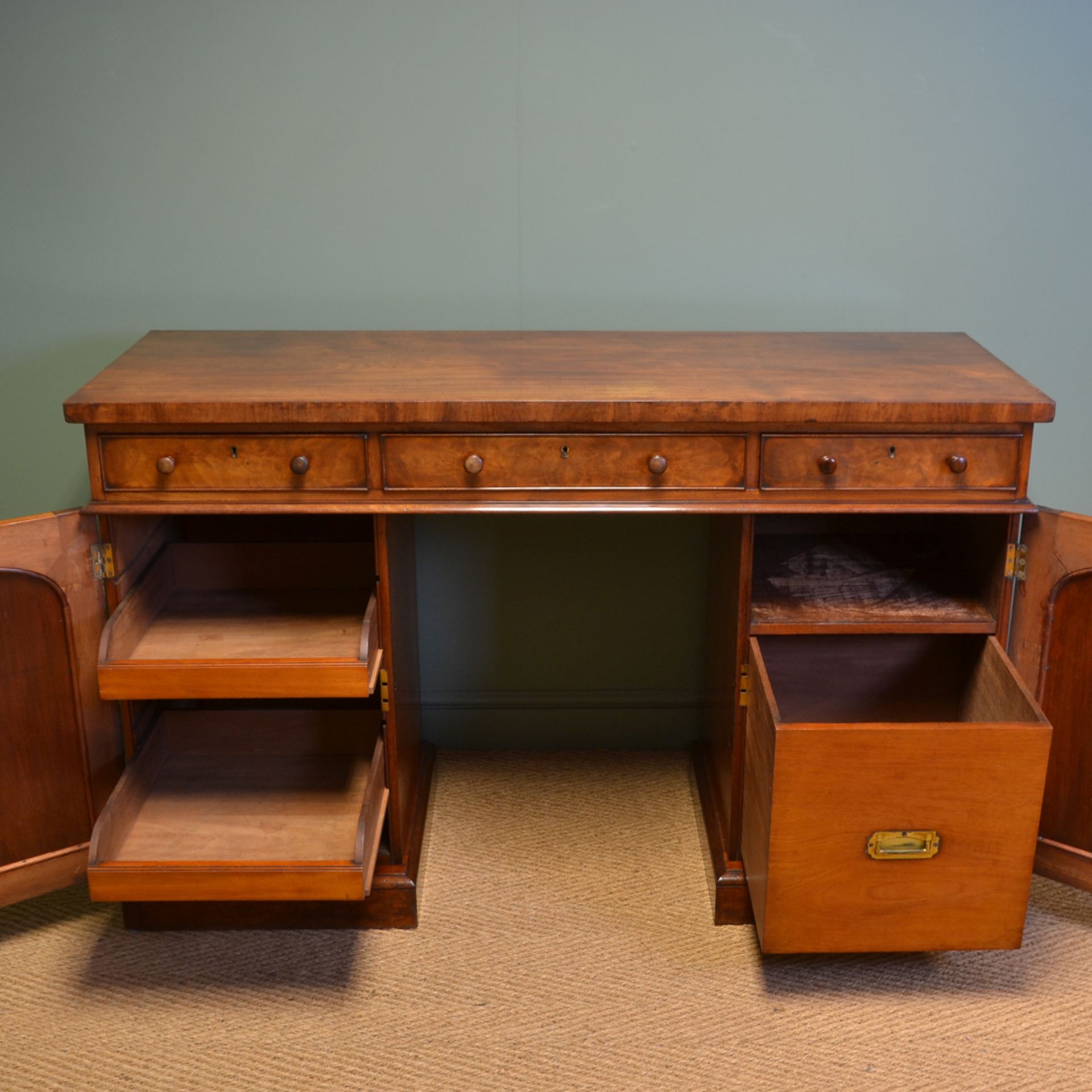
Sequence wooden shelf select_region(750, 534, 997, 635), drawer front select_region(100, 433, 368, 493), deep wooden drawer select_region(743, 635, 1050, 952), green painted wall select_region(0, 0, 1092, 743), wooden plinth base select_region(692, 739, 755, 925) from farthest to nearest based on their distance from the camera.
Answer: green painted wall select_region(0, 0, 1092, 743)
wooden plinth base select_region(692, 739, 755, 925)
wooden shelf select_region(750, 534, 997, 635)
drawer front select_region(100, 433, 368, 493)
deep wooden drawer select_region(743, 635, 1050, 952)

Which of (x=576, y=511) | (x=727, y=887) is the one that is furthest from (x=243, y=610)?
(x=727, y=887)

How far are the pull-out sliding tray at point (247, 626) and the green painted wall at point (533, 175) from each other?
1.36 ft

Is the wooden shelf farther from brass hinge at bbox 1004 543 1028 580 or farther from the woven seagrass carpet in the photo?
the woven seagrass carpet

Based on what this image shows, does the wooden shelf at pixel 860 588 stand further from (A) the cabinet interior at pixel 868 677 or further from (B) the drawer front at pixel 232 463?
(B) the drawer front at pixel 232 463

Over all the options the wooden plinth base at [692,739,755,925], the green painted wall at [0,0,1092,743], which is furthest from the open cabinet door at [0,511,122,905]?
the wooden plinth base at [692,739,755,925]

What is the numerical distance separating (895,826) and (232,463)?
1021 mm

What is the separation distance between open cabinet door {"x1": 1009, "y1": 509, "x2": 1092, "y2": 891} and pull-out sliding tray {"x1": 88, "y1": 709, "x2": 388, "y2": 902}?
1.00 meters

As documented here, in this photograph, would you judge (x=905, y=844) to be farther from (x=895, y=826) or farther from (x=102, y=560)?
(x=102, y=560)

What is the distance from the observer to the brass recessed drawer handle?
5.19ft

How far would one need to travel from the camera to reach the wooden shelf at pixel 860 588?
1.78 meters

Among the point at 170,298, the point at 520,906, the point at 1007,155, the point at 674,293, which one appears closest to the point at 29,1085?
the point at 520,906

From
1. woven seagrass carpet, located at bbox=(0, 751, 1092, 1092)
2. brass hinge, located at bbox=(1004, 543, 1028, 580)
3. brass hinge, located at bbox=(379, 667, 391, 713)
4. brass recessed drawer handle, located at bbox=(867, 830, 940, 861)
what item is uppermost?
brass hinge, located at bbox=(1004, 543, 1028, 580)

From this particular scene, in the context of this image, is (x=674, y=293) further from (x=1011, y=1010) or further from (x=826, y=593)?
(x=1011, y=1010)

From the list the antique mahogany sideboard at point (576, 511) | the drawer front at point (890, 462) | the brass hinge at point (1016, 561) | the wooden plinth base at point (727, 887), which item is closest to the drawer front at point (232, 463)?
the antique mahogany sideboard at point (576, 511)
